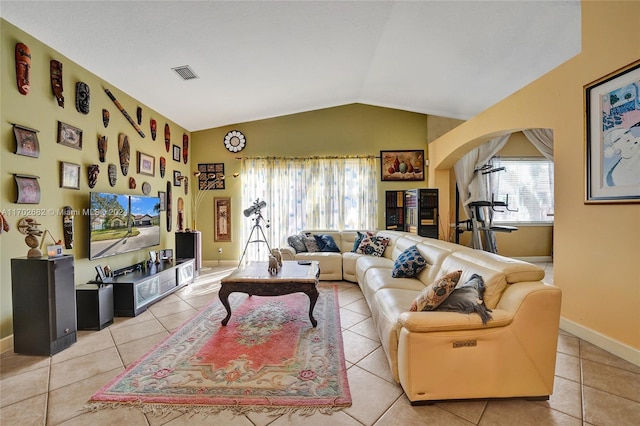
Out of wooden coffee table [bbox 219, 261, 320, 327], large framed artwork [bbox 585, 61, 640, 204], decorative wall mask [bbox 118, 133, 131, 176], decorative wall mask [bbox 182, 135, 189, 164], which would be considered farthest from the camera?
decorative wall mask [bbox 182, 135, 189, 164]

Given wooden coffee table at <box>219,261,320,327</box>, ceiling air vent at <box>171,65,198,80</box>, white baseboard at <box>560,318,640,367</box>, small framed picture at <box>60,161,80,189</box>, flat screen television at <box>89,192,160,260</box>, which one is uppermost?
ceiling air vent at <box>171,65,198,80</box>

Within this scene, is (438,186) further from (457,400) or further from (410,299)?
(457,400)

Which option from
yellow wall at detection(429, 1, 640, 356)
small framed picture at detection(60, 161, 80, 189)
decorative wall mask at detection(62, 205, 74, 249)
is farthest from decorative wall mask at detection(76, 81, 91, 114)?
yellow wall at detection(429, 1, 640, 356)

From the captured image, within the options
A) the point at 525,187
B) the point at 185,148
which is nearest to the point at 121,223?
the point at 185,148

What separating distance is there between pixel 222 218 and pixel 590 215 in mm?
5661

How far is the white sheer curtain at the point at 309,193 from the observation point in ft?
19.0

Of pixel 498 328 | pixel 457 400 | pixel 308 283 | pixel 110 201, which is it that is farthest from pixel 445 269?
pixel 110 201

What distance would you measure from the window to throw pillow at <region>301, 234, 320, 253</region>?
4.02 meters

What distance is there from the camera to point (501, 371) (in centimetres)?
168

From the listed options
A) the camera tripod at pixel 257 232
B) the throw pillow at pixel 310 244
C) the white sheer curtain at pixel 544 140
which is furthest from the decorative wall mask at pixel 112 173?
the white sheer curtain at pixel 544 140

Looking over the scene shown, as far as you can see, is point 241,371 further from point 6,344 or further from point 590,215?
point 590,215

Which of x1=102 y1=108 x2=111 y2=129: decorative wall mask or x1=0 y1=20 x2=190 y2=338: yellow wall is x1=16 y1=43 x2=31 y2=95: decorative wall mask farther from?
x1=102 y1=108 x2=111 y2=129: decorative wall mask

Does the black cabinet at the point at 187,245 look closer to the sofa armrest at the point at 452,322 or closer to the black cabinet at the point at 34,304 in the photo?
the black cabinet at the point at 34,304

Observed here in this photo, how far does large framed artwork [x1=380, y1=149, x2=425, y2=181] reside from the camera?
19.2 ft
